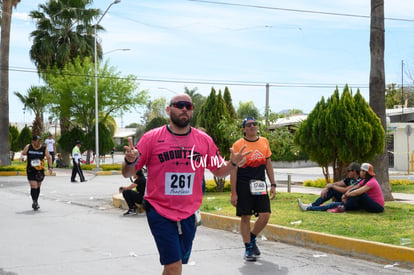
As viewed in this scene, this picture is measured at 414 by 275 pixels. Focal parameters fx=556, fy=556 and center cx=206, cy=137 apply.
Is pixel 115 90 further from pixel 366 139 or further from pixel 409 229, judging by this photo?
pixel 409 229

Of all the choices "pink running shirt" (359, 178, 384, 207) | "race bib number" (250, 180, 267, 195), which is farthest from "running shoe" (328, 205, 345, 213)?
"race bib number" (250, 180, 267, 195)

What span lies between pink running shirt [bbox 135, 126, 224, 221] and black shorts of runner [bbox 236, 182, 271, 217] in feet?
8.17

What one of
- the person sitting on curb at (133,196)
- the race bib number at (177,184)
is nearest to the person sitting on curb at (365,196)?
the person sitting on curb at (133,196)

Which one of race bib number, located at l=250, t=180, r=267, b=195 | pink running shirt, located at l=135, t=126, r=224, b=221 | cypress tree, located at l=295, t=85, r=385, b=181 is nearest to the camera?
pink running shirt, located at l=135, t=126, r=224, b=221

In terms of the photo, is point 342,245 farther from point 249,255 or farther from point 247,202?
point 247,202

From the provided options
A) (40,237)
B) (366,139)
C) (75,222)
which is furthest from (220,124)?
(40,237)

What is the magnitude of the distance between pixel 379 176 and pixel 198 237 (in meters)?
5.84

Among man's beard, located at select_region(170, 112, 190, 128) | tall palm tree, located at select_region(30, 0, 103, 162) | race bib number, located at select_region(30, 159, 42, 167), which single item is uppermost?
tall palm tree, located at select_region(30, 0, 103, 162)

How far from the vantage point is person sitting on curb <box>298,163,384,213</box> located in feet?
32.6

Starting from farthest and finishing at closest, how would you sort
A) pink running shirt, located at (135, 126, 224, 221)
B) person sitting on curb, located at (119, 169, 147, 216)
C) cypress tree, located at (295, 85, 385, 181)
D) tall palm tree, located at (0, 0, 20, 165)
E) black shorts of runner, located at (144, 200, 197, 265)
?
1. tall palm tree, located at (0, 0, 20, 165)
2. cypress tree, located at (295, 85, 385, 181)
3. person sitting on curb, located at (119, 169, 147, 216)
4. pink running shirt, located at (135, 126, 224, 221)
5. black shorts of runner, located at (144, 200, 197, 265)

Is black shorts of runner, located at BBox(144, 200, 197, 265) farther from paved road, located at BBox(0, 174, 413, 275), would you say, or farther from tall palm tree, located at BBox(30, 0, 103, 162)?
tall palm tree, located at BBox(30, 0, 103, 162)

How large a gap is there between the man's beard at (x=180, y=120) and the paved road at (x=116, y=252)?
2.33 meters

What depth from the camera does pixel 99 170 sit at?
101ft

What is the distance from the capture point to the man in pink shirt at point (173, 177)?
15.2ft
